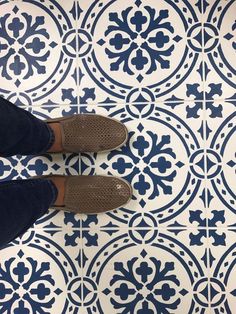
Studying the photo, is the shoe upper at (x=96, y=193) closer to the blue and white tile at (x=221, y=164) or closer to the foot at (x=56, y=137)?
the foot at (x=56, y=137)

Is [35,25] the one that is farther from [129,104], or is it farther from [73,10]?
[129,104]

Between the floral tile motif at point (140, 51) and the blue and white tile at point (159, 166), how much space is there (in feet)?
0.14

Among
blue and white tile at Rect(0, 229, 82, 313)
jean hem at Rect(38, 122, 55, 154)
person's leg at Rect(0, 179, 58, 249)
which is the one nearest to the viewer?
person's leg at Rect(0, 179, 58, 249)

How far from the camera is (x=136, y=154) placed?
3.59 feet

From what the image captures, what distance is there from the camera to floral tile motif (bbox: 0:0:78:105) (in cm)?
111

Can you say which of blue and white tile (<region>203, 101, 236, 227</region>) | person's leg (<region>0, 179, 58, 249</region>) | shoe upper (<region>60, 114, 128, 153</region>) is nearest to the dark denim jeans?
person's leg (<region>0, 179, 58, 249</region>)

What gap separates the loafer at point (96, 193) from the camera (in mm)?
1076

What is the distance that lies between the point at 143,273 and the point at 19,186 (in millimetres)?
419

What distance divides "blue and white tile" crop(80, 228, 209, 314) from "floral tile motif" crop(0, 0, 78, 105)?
360 mm

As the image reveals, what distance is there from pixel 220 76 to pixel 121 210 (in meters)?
0.40

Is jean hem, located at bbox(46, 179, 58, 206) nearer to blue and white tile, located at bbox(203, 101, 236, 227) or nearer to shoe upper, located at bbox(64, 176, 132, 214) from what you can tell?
shoe upper, located at bbox(64, 176, 132, 214)

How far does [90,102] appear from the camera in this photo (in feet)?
3.63

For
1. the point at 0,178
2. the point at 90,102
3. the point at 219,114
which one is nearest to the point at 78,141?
the point at 90,102

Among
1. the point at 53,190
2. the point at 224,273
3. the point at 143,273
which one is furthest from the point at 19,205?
the point at 224,273
